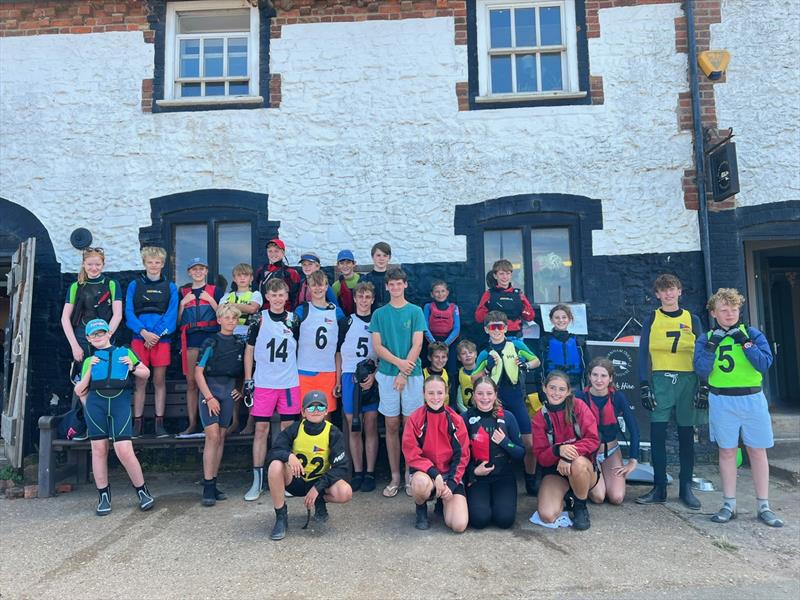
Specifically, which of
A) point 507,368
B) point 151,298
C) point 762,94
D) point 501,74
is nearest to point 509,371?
point 507,368

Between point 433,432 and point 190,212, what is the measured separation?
4.47 metres

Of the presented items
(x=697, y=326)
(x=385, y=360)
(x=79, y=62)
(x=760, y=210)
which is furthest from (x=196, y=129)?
(x=760, y=210)

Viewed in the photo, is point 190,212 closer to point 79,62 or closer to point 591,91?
point 79,62

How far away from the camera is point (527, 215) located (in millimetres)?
6902

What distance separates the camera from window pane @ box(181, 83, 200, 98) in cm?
733

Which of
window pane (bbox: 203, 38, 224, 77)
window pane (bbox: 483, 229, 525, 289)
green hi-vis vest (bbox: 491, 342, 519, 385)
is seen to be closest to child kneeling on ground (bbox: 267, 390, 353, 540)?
green hi-vis vest (bbox: 491, 342, 519, 385)

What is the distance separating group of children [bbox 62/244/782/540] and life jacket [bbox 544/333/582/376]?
0.06ft

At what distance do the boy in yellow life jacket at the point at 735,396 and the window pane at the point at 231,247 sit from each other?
17.2ft

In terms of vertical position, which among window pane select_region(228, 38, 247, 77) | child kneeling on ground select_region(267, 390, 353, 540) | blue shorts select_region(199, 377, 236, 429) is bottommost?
child kneeling on ground select_region(267, 390, 353, 540)

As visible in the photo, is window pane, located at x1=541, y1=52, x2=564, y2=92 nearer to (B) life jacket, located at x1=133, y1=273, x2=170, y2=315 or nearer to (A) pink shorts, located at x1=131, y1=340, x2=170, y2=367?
(B) life jacket, located at x1=133, y1=273, x2=170, y2=315

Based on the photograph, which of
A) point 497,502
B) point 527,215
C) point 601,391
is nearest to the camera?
point 497,502

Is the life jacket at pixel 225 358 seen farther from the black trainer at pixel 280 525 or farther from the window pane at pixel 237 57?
the window pane at pixel 237 57

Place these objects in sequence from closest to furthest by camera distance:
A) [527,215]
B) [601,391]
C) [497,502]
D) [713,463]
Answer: [497,502] → [601,391] → [713,463] → [527,215]

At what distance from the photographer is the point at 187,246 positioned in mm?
7168
